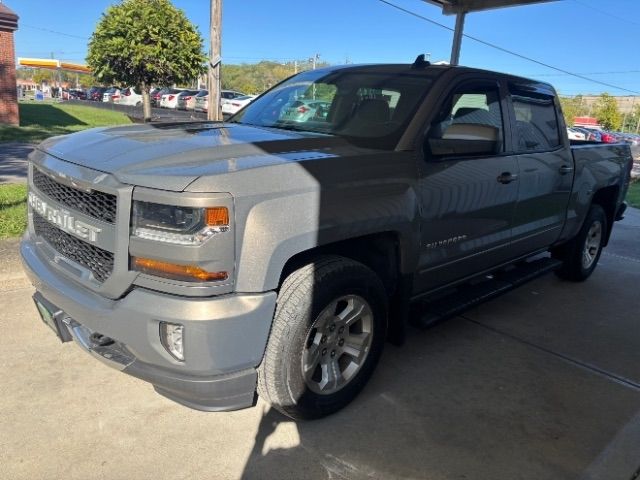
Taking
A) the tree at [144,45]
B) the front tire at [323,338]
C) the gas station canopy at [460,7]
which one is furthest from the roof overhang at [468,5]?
the front tire at [323,338]

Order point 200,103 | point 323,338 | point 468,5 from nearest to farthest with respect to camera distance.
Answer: point 323,338 < point 468,5 < point 200,103

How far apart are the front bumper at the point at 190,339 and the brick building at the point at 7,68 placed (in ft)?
55.5

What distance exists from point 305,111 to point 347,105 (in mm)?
341

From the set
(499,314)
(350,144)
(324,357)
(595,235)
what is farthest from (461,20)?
(324,357)

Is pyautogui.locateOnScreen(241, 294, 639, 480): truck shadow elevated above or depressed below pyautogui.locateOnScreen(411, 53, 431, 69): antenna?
below

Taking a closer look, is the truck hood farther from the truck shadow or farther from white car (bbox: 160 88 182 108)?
white car (bbox: 160 88 182 108)

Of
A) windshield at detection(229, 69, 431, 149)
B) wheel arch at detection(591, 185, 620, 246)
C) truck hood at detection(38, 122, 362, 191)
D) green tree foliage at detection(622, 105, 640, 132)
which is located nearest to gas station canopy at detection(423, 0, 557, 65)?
wheel arch at detection(591, 185, 620, 246)

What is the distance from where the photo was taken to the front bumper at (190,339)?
2.25 meters

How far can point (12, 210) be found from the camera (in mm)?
5816

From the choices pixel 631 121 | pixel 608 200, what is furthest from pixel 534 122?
pixel 631 121

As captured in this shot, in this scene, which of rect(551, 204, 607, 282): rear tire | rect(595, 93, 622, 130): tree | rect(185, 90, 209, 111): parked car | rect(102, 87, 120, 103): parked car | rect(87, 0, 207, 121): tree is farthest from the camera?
rect(595, 93, 622, 130): tree

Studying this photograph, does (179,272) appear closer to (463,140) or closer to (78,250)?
(78,250)

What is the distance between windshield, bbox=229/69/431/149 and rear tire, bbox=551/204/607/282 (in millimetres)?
2966

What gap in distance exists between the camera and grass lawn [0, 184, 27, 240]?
16.9 feet
